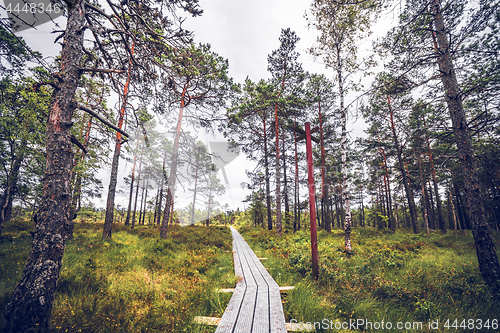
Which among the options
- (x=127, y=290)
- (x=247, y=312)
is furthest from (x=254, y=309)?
(x=127, y=290)

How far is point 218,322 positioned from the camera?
10.5 ft

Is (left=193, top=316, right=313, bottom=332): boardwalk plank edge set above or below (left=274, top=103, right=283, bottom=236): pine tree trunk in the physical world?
below

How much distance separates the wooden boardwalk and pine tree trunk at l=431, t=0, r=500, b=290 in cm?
598

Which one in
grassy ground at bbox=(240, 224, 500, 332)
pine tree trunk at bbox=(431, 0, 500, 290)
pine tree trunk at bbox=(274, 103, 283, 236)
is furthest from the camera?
pine tree trunk at bbox=(274, 103, 283, 236)

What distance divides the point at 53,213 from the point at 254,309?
12.7ft

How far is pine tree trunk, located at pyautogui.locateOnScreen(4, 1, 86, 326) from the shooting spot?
96.9 inches

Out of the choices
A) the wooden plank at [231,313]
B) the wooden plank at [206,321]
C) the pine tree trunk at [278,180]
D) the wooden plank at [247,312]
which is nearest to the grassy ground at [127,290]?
the wooden plank at [206,321]

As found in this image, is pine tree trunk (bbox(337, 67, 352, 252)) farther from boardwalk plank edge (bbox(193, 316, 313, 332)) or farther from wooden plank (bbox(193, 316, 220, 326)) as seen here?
wooden plank (bbox(193, 316, 220, 326))

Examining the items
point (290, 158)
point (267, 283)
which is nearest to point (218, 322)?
point (267, 283)

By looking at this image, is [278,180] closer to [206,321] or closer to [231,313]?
[231,313]

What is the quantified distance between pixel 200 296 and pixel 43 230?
330 cm

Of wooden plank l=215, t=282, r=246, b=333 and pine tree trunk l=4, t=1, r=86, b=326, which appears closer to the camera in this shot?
pine tree trunk l=4, t=1, r=86, b=326

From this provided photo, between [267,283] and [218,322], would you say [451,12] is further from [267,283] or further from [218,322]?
[218,322]

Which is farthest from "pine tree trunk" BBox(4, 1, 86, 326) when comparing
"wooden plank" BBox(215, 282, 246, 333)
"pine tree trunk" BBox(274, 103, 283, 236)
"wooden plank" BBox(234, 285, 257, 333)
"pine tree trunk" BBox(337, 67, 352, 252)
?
"pine tree trunk" BBox(274, 103, 283, 236)
